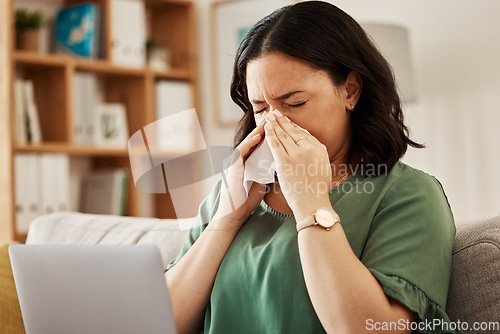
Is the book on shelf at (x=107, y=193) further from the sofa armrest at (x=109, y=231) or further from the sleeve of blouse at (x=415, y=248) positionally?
the sleeve of blouse at (x=415, y=248)

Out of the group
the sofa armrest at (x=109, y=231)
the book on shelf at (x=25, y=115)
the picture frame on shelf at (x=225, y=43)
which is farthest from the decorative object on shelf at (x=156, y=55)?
the sofa armrest at (x=109, y=231)

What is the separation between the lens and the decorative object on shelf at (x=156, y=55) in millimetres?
3240

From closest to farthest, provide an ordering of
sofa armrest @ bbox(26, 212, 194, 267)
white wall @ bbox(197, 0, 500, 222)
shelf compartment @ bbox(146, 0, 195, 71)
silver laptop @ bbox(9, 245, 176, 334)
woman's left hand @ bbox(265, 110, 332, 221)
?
silver laptop @ bbox(9, 245, 176, 334), woman's left hand @ bbox(265, 110, 332, 221), sofa armrest @ bbox(26, 212, 194, 267), white wall @ bbox(197, 0, 500, 222), shelf compartment @ bbox(146, 0, 195, 71)

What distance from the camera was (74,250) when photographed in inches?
36.0

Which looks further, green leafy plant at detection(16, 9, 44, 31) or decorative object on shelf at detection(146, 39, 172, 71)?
decorative object on shelf at detection(146, 39, 172, 71)

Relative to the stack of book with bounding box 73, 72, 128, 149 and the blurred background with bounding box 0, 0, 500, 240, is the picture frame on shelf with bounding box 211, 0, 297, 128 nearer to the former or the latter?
the blurred background with bounding box 0, 0, 500, 240

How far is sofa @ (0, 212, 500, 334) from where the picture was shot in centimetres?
100

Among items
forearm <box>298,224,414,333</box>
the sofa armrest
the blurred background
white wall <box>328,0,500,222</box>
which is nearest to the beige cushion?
forearm <box>298,224,414,333</box>

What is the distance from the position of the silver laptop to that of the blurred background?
125 centimetres

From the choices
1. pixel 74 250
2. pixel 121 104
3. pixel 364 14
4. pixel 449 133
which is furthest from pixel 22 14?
pixel 74 250

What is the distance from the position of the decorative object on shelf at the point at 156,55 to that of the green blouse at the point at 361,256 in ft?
7.14

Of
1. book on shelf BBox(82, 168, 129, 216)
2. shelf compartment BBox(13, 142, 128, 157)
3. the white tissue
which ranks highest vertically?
the white tissue

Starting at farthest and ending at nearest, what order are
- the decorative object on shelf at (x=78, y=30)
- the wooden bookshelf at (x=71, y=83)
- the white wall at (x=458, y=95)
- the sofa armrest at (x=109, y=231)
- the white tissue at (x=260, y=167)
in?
the decorative object on shelf at (x=78, y=30) < the wooden bookshelf at (x=71, y=83) < the white wall at (x=458, y=95) < the sofa armrest at (x=109, y=231) < the white tissue at (x=260, y=167)

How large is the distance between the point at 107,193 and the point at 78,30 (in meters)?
0.79
